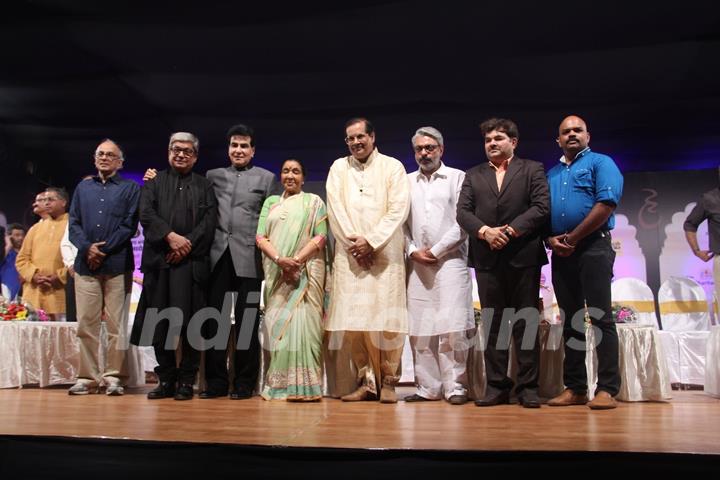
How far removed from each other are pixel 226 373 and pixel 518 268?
1.93 m

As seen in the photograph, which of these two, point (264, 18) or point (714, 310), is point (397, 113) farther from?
point (714, 310)

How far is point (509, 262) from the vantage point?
3744mm

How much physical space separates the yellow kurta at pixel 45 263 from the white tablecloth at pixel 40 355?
611 millimetres

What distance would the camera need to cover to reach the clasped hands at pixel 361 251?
12.7 ft

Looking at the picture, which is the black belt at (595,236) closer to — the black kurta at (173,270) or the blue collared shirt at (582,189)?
the blue collared shirt at (582,189)

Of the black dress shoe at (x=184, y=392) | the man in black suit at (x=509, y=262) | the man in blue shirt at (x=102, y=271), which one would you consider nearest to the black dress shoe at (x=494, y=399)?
the man in black suit at (x=509, y=262)

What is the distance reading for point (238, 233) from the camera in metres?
4.20

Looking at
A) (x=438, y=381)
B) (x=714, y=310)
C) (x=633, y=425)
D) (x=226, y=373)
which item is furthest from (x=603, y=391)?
(x=714, y=310)

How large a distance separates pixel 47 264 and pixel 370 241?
317 centimetres

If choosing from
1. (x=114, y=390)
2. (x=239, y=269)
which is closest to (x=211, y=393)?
(x=114, y=390)

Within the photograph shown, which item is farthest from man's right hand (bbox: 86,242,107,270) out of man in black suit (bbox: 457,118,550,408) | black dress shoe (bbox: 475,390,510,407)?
black dress shoe (bbox: 475,390,510,407)

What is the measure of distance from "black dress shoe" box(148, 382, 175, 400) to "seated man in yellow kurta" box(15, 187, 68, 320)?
6.36 ft

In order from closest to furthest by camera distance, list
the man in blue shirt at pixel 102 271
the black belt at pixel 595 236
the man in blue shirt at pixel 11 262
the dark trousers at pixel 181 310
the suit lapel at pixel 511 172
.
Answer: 1. the black belt at pixel 595 236
2. the suit lapel at pixel 511 172
3. the dark trousers at pixel 181 310
4. the man in blue shirt at pixel 102 271
5. the man in blue shirt at pixel 11 262

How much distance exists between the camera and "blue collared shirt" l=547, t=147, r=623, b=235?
12.0 feet
